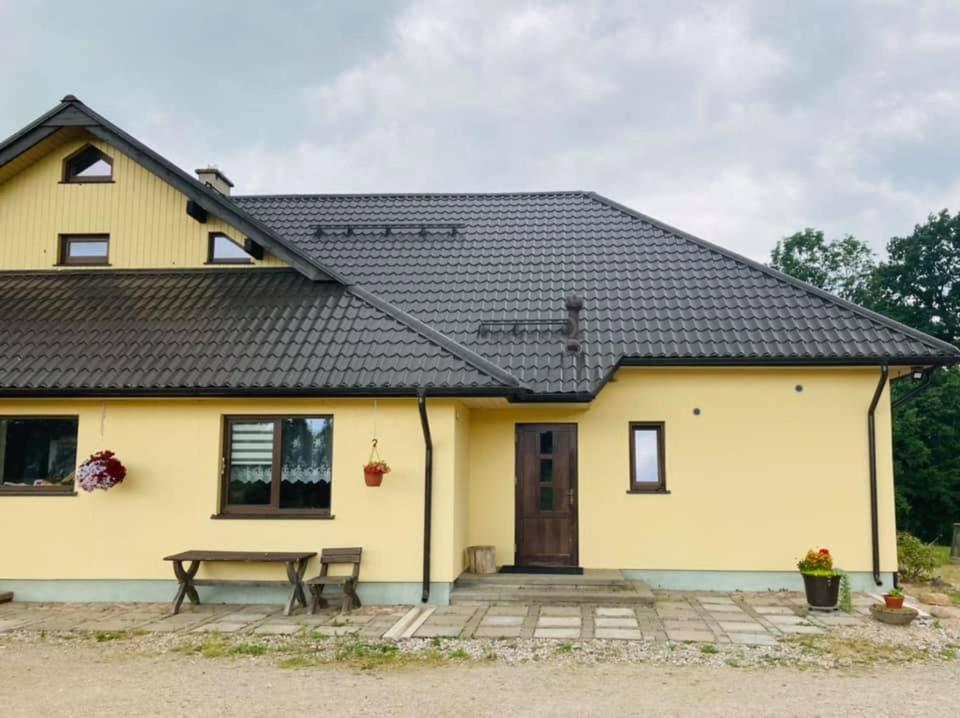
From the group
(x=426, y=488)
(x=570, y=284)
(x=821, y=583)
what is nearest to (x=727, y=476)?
(x=821, y=583)

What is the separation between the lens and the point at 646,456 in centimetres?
1062

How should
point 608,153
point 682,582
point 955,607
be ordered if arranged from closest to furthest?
point 955,607 < point 682,582 < point 608,153

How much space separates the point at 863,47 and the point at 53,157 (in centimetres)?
1530

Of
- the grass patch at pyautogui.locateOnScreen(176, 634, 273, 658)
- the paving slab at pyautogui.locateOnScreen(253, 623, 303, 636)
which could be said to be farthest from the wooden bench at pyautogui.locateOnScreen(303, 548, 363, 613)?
the grass patch at pyautogui.locateOnScreen(176, 634, 273, 658)

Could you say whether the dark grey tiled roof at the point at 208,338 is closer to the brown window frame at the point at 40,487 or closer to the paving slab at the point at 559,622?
the brown window frame at the point at 40,487

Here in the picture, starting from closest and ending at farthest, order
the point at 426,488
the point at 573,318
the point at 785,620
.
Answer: the point at 785,620
the point at 426,488
the point at 573,318

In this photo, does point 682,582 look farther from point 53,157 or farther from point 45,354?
point 53,157

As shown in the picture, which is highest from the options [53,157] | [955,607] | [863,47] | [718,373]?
[863,47]

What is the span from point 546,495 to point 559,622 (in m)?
2.70

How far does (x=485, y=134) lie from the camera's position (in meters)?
21.3

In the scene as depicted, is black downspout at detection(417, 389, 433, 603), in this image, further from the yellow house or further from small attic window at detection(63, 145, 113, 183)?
small attic window at detection(63, 145, 113, 183)

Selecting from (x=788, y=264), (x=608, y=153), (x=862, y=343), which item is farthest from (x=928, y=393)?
(x=862, y=343)

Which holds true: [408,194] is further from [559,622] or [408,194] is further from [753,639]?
[753,639]

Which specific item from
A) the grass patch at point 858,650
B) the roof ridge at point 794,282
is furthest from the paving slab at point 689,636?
the roof ridge at point 794,282
